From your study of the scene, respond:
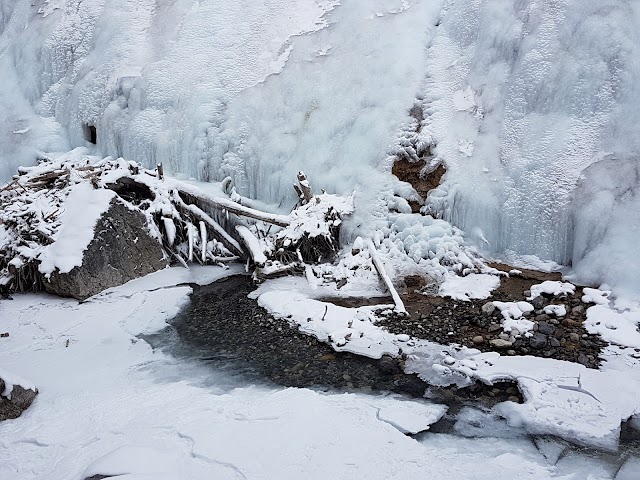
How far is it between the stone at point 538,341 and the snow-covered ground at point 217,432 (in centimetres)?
126

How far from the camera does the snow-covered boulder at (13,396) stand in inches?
143

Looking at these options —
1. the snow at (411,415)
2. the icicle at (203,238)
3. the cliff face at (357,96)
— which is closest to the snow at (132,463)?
the snow at (411,415)

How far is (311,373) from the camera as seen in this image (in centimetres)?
454

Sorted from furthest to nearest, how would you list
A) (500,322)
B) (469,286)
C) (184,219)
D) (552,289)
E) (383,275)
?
(184,219) < (383,275) < (469,286) < (552,289) < (500,322)

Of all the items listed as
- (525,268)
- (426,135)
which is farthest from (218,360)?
(426,135)

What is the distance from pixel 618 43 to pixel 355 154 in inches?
152

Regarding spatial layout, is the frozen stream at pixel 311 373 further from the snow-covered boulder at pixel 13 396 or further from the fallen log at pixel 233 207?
the fallen log at pixel 233 207

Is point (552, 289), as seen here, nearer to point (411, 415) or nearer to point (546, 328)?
point (546, 328)

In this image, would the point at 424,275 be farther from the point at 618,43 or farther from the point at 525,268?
the point at 618,43

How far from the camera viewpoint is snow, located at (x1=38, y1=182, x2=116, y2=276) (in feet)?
20.3

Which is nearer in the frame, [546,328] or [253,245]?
[546,328]

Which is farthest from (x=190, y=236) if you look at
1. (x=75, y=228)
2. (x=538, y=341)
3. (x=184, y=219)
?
(x=538, y=341)

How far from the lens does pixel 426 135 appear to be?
7.68m

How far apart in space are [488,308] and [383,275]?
1.37 meters
